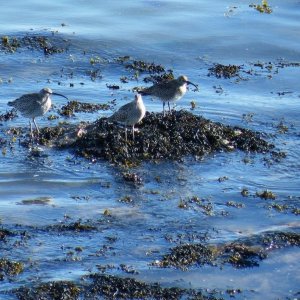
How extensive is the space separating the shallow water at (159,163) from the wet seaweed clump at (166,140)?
257 mm

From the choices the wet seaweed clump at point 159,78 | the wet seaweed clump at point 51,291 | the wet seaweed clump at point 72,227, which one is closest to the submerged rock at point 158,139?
the wet seaweed clump at point 72,227

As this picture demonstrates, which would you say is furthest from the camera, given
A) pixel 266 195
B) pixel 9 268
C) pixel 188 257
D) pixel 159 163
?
pixel 159 163

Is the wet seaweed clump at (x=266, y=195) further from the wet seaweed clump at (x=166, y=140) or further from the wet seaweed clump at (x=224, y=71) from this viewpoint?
the wet seaweed clump at (x=224, y=71)

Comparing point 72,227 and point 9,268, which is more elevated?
point 72,227

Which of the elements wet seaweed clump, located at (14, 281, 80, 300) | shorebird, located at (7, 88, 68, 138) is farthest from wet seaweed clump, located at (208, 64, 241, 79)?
wet seaweed clump, located at (14, 281, 80, 300)

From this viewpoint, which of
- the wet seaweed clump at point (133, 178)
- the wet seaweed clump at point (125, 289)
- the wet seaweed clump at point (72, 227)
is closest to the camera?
the wet seaweed clump at point (125, 289)

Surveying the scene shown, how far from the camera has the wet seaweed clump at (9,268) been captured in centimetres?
1053

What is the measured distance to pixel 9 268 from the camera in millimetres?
10641

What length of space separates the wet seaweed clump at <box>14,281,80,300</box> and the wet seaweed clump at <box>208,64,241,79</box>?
31.5 ft

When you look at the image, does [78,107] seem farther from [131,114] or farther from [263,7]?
[263,7]

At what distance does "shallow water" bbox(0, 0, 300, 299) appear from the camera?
1118 centimetres

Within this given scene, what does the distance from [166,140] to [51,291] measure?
17.4ft

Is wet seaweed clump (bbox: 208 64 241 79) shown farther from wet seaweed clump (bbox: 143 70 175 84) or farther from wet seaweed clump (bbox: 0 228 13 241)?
wet seaweed clump (bbox: 0 228 13 241)

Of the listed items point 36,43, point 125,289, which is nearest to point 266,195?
point 125,289
